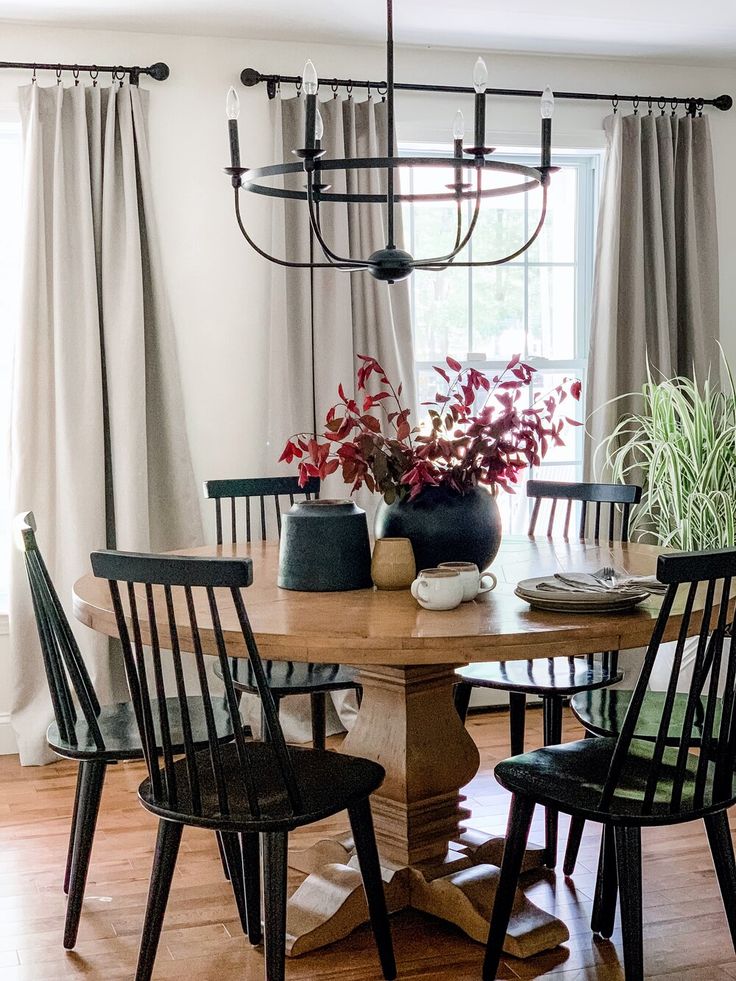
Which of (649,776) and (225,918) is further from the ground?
(649,776)

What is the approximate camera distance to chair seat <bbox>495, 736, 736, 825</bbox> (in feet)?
6.67

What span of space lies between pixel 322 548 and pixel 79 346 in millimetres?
1805

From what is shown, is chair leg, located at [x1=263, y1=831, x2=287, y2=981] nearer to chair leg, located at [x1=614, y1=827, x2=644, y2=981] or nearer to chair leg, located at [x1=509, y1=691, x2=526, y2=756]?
chair leg, located at [x1=614, y1=827, x2=644, y2=981]

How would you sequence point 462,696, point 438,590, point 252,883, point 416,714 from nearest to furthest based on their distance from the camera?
point 438,590, point 252,883, point 416,714, point 462,696

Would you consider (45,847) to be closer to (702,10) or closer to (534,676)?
(534,676)

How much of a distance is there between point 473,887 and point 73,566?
6.47 ft

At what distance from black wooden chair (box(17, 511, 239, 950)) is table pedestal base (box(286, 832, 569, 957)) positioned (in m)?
0.22

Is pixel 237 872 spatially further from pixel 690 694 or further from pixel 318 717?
pixel 690 694

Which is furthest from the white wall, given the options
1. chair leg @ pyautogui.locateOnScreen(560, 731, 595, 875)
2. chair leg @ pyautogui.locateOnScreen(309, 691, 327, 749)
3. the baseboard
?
chair leg @ pyautogui.locateOnScreen(560, 731, 595, 875)

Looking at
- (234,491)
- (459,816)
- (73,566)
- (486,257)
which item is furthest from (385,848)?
(486,257)

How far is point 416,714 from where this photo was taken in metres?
2.62

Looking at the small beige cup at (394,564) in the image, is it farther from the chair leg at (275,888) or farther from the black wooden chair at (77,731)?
the chair leg at (275,888)

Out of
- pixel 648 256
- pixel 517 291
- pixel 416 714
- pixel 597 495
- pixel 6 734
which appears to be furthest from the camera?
pixel 517 291

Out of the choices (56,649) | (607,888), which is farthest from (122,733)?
(607,888)
